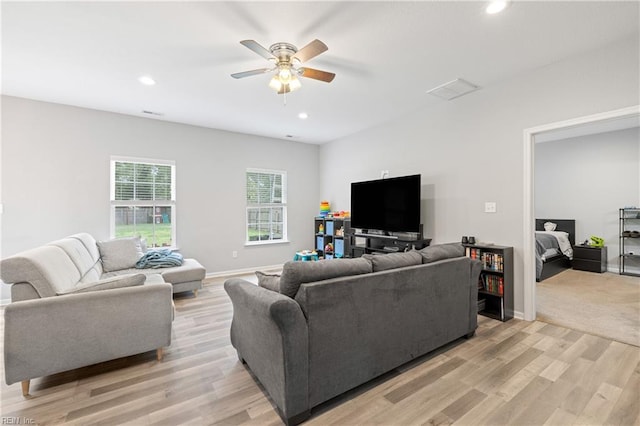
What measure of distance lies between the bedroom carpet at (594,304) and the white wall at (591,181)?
115 cm

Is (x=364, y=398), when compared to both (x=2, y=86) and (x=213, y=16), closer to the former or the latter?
(x=213, y=16)

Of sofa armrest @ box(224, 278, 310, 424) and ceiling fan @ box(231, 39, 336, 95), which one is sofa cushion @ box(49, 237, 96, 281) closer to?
sofa armrest @ box(224, 278, 310, 424)

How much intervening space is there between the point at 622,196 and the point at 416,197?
14.9 ft

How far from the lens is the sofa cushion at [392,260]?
219cm

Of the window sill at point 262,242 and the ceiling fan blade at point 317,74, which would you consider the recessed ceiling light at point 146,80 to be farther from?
the window sill at point 262,242

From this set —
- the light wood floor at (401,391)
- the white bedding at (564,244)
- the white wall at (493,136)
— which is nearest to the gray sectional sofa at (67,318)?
the light wood floor at (401,391)

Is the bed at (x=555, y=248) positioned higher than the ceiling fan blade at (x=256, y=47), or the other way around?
the ceiling fan blade at (x=256, y=47)

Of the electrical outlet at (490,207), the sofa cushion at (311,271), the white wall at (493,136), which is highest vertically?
the white wall at (493,136)

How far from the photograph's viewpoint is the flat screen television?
420 cm

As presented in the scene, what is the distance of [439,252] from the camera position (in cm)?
261

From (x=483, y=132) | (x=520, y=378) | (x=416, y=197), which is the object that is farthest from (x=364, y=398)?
(x=483, y=132)

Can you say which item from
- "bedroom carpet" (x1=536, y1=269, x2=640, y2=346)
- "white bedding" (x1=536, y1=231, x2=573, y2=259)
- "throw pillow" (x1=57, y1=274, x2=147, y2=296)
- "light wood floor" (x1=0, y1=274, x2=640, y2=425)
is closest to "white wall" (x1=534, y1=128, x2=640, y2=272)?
"white bedding" (x1=536, y1=231, x2=573, y2=259)

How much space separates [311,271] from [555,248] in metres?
5.95

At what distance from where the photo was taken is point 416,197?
163 inches
